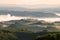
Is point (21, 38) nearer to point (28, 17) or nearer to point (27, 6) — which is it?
point (28, 17)

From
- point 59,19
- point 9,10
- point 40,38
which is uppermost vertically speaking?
point 9,10

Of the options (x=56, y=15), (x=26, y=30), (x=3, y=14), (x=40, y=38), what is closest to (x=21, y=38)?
(x=26, y=30)

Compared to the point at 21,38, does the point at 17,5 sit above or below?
above

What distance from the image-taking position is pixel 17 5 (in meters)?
2.83

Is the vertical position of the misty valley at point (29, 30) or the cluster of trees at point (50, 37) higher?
the misty valley at point (29, 30)

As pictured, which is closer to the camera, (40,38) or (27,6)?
(40,38)

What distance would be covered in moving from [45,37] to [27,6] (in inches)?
25.8

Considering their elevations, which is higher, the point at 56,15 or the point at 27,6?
the point at 27,6

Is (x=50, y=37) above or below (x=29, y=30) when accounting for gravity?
below

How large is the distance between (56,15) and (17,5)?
734 millimetres

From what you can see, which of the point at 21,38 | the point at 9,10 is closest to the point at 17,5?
the point at 9,10

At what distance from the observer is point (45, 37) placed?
8.75ft

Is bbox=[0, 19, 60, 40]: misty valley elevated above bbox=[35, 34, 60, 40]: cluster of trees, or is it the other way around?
bbox=[0, 19, 60, 40]: misty valley
